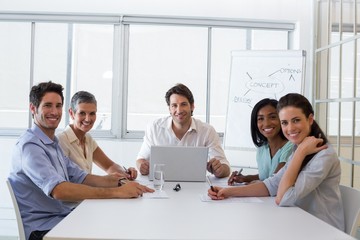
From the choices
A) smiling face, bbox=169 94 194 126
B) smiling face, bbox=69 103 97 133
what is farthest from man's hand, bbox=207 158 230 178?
smiling face, bbox=69 103 97 133

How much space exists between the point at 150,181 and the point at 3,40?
9.22ft

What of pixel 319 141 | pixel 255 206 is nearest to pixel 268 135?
pixel 319 141

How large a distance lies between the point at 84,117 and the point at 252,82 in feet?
6.13

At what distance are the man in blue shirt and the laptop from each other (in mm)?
334

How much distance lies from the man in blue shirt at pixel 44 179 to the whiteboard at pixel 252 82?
2044mm

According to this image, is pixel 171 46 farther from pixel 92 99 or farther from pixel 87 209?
pixel 87 209

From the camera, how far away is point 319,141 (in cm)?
175

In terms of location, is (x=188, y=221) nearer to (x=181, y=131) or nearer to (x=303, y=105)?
(x=303, y=105)

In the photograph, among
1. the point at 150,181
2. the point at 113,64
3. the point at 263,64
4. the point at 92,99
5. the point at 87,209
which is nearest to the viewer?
the point at 87,209

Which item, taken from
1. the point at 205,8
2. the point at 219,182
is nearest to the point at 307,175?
the point at 219,182

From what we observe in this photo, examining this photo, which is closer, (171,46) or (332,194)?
(332,194)

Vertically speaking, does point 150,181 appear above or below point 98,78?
below

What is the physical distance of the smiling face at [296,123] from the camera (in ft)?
5.99

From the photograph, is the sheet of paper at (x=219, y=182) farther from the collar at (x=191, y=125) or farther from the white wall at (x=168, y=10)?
the white wall at (x=168, y=10)
